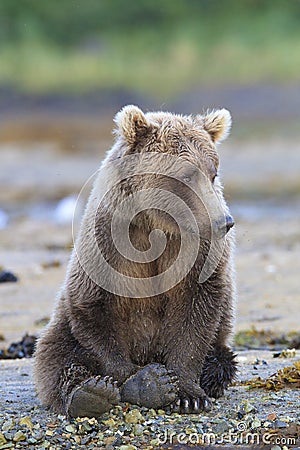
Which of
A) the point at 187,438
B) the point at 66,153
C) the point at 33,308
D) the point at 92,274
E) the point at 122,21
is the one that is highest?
the point at 122,21

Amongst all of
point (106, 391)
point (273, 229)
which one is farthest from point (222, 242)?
point (273, 229)

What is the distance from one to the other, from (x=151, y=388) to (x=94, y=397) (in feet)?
1.06

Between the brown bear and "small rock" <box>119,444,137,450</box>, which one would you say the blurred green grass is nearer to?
the brown bear

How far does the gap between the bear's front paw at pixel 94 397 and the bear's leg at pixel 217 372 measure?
0.65 meters

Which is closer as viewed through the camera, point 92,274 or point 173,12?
point 92,274

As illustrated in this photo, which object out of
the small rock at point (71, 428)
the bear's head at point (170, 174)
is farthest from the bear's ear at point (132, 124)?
the small rock at point (71, 428)

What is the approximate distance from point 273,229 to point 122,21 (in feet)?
79.5

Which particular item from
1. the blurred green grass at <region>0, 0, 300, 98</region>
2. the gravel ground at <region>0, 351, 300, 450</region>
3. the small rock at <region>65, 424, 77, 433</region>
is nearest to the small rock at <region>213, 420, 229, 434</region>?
the gravel ground at <region>0, 351, 300, 450</region>

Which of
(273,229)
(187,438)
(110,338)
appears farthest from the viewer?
(273,229)

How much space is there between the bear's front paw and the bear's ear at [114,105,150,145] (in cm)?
141

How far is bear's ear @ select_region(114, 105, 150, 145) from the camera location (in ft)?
17.8

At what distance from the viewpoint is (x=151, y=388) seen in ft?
16.8

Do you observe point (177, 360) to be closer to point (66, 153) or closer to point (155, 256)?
point (155, 256)

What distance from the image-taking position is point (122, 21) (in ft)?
124
